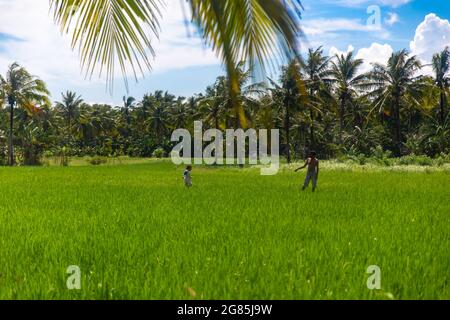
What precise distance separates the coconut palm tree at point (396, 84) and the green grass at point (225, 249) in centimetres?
2500

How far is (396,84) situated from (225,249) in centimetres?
3105

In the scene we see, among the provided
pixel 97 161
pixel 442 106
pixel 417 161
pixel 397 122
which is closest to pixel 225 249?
pixel 417 161

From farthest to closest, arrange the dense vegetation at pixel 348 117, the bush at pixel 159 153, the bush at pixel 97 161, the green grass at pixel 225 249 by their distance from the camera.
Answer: the bush at pixel 159 153 < the bush at pixel 97 161 < the dense vegetation at pixel 348 117 < the green grass at pixel 225 249

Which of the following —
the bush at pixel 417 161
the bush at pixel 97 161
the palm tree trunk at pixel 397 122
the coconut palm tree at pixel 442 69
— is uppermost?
the coconut palm tree at pixel 442 69

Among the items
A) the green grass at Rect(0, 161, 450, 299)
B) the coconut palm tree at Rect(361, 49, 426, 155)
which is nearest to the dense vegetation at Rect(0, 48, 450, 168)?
the coconut palm tree at Rect(361, 49, 426, 155)

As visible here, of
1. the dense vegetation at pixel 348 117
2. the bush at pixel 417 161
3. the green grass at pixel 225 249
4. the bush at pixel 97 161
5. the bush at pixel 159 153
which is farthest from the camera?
the bush at pixel 159 153

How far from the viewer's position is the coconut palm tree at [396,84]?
3316 centimetres

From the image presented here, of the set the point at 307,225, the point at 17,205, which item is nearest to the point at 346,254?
the point at 307,225

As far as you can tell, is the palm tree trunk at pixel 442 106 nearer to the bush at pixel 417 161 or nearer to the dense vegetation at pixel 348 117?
the dense vegetation at pixel 348 117

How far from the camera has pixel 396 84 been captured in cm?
3338

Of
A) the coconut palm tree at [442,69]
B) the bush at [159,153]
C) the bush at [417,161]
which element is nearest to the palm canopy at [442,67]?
the coconut palm tree at [442,69]

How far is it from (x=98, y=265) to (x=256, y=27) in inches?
129

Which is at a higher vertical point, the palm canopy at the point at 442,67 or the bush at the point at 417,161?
the palm canopy at the point at 442,67
